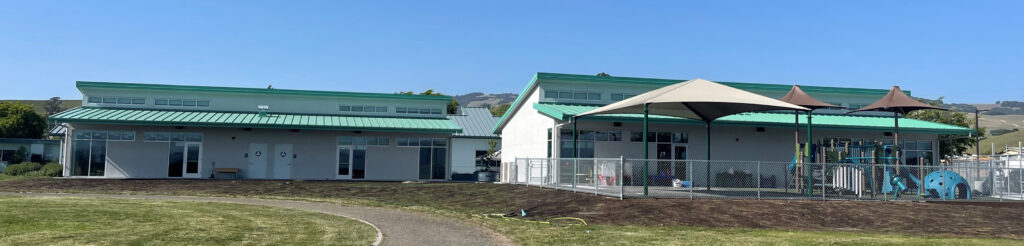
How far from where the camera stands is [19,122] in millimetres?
71188

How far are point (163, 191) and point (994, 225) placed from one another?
2626 centimetres

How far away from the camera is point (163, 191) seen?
2641cm

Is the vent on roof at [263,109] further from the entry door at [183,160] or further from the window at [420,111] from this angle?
the window at [420,111]

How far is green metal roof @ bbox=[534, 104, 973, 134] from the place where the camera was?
28531mm

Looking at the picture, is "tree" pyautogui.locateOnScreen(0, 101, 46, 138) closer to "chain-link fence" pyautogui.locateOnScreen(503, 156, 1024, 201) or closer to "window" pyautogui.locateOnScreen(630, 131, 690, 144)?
"chain-link fence" pyautogui.locateOnScreen(503, 156, 1024, 201)

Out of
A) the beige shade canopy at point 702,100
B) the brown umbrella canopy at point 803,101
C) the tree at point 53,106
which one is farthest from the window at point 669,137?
the tree at point 53,106

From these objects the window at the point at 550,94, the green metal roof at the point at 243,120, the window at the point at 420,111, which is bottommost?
the green metal roof at the point at 243,120

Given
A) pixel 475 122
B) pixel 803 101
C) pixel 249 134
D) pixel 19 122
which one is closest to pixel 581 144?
pixel 803 101

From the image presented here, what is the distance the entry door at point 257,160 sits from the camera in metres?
35.2

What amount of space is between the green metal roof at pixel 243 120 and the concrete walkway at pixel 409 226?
11.8 meters

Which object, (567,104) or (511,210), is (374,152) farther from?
(511,210)

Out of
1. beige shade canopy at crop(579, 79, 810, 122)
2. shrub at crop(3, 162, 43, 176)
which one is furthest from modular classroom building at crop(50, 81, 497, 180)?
beige shade canopy at crop(579, 79, 810, 122)

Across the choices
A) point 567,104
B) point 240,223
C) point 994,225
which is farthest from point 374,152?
point 994,225

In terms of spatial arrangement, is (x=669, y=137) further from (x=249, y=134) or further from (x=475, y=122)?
(x=475, y=122)
